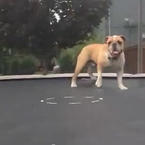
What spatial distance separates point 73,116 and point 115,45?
5.39 feet

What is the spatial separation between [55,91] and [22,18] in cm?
856

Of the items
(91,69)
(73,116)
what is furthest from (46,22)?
(73,116)

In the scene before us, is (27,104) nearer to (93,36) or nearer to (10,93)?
(10,93)

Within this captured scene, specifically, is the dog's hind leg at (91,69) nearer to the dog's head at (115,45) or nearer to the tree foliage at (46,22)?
the dog's head at (115,45)

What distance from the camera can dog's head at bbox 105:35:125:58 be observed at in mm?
5291

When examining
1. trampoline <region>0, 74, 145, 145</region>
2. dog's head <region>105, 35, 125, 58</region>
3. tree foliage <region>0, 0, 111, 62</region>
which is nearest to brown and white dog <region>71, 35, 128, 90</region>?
dog's head <region>105, 35, 125, 58</region>

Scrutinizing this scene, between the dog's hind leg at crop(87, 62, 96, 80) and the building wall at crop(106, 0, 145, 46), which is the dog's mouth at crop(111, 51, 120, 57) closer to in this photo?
the dog's hind leg at crop(87, 62, 96, 80)

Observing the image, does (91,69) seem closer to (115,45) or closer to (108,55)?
(108,55)

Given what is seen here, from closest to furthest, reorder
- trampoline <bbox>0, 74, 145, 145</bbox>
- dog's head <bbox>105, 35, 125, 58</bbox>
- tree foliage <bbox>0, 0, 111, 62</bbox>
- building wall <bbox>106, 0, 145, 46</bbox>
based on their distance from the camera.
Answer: trampoline <bbox>0, 74, 145, 145</bbox>
dog's head <bbox>105, 35, 125, 58</bbox>
tree foliage <bbox>0, 0, 111, 62</bbox>
building wall <bbox>106, 0, 145, 46</bbox>

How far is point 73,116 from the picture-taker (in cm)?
385

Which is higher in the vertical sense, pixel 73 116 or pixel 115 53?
pixel 115 53

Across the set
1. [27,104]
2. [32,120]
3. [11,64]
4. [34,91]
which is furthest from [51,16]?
[32,120]

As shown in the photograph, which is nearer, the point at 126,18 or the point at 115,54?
the point at 115,54

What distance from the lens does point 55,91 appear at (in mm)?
5578
